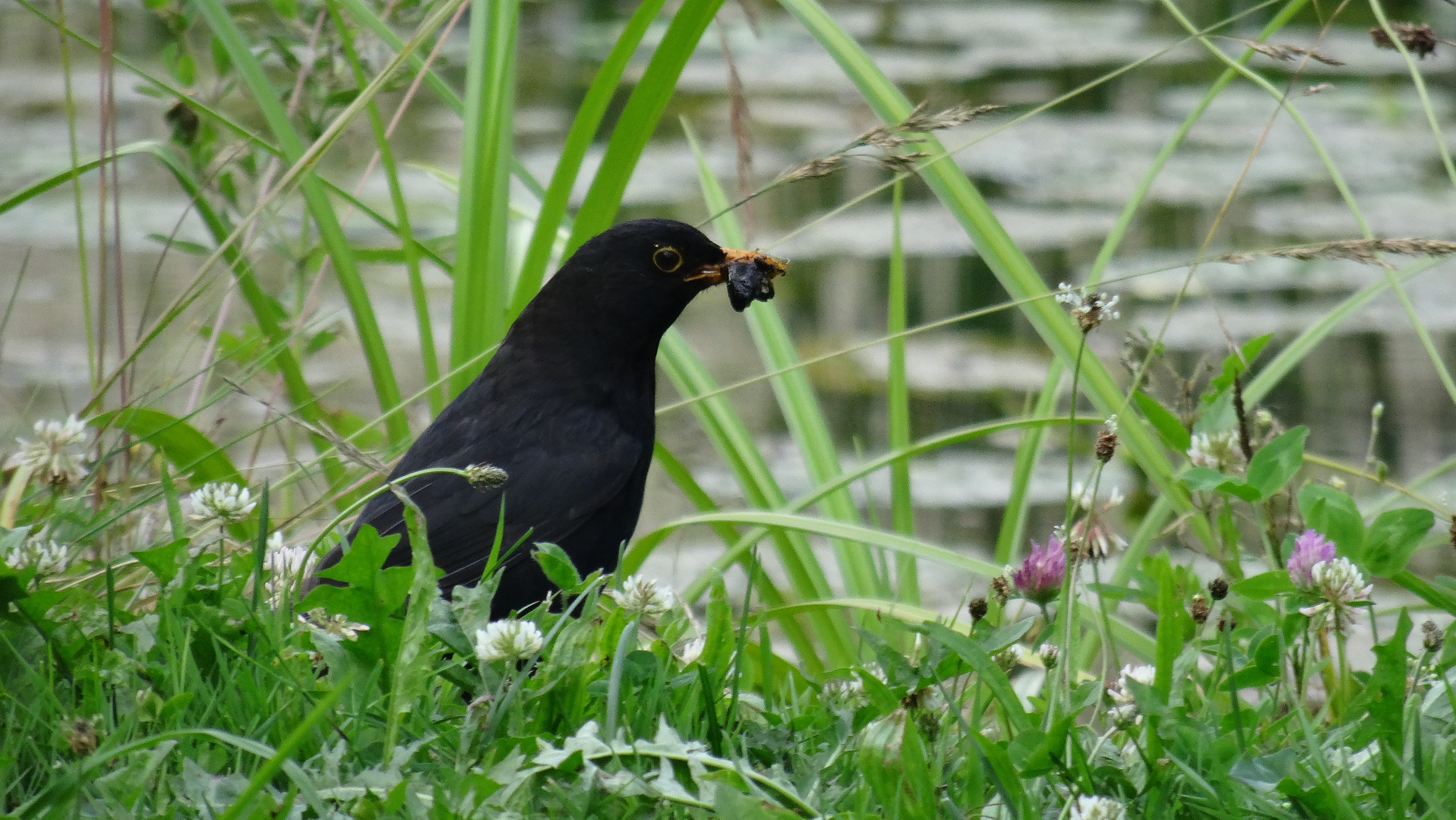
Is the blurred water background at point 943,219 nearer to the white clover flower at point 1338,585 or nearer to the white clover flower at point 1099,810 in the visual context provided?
the white clover flower at point 1338,585

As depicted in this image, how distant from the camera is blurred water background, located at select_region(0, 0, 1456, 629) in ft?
14.3

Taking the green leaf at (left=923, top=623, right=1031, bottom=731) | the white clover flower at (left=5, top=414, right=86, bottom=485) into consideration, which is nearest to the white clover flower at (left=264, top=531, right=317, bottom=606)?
the white clover flower at (left=5, top=414, right=86, bottom=485)

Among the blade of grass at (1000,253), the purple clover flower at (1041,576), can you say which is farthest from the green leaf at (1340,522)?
the blade of grass at (1000,253)

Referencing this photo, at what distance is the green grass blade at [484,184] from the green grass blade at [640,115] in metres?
0.15

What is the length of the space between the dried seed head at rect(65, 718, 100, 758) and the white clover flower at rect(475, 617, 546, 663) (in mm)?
330

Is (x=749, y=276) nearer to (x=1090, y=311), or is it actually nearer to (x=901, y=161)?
(x=901, y=161)

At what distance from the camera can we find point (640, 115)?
2502 millimetres

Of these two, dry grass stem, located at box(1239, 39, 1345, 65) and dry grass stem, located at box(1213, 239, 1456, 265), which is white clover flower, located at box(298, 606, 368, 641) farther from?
dry grass stem, located at box(1239, 39, 1345, 65)

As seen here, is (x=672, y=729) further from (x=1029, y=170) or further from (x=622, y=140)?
(x=1029, y=170)

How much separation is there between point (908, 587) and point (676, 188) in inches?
143

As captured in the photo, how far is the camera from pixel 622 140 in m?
2.53

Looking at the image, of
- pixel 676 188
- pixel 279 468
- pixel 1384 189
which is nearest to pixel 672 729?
pixel 279 468

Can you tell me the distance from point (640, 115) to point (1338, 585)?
1433 millimetres

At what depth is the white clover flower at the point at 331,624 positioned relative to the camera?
1506 mm
